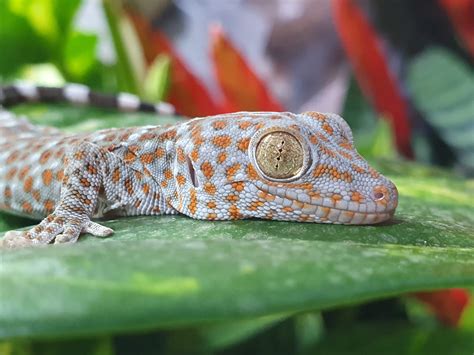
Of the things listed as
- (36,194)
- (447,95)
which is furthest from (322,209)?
(447,95)

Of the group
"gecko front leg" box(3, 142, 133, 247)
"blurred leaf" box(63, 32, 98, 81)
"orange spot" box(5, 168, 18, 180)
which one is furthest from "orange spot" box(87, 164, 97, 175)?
"blurred leaf" box(63, 32, 98, 81)

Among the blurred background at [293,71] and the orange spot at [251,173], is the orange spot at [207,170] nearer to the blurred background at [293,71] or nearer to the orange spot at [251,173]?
the orange spot at [251,173]

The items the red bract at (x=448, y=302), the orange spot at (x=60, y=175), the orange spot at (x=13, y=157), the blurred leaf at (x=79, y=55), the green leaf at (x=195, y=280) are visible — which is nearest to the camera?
the green leaf at (x=195, y=280)

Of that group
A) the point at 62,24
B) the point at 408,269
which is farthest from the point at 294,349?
the point at 62,24

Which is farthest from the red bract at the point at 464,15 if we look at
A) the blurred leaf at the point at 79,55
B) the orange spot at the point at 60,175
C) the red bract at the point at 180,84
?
the orange spot at the point at 60,175

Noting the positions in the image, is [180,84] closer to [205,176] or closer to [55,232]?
[205,176]

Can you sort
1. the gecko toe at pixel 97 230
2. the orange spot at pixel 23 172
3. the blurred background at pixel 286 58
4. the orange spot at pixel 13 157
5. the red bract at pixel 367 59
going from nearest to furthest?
the gecko toe at pixel 97 230 → the orange spot at pixel 23 172 → the orange spot at pixel 13 157 → the blurred background at pixel 286 58 → the red bract at pixel 367 59

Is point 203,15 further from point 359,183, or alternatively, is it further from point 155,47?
point 359,183
